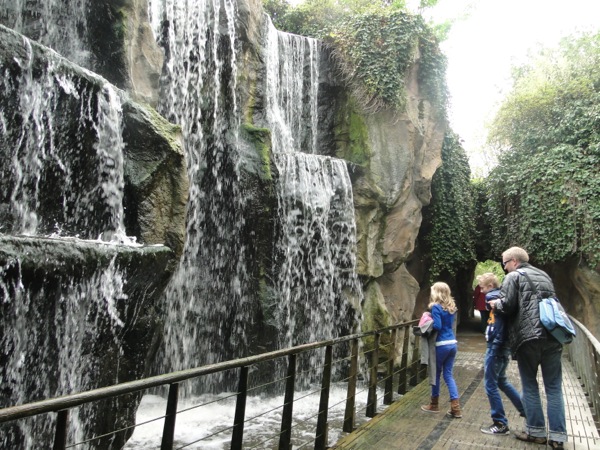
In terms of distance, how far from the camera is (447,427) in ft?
18.6

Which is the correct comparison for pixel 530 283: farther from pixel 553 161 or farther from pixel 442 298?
pixel 553 161

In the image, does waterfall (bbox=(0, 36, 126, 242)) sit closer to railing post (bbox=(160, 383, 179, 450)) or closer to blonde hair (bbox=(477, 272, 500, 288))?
railing post (bbox=(160, 383, 179, 450))

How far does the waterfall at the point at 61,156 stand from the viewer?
488 cm

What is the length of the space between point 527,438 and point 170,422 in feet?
13.2

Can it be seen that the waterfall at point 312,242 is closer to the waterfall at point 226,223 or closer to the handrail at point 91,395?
the waterfall at point 226,223

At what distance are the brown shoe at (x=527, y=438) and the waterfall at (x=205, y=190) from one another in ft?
16.2

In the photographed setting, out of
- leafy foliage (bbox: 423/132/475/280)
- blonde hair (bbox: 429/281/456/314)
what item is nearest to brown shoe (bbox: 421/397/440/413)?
blonde hair (bbox: 429/281/456/314)

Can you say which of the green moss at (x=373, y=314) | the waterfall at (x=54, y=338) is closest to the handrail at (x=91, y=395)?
the waterfall at (x=54, y=338)

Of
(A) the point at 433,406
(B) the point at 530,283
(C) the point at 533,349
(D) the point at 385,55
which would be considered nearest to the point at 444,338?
(A) the point at 433,406

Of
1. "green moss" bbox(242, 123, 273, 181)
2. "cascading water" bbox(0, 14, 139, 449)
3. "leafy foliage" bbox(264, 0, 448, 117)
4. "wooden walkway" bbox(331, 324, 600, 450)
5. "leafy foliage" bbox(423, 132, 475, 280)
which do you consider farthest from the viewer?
"leafy foliage" bbox(423, 132, 475, 280)

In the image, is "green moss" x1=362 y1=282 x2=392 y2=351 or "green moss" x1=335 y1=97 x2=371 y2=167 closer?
"green moss" x1=362 y1=282 x2=392 y2=351

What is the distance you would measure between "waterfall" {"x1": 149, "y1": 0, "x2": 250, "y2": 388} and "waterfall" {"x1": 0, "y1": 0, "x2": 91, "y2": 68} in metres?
1.83

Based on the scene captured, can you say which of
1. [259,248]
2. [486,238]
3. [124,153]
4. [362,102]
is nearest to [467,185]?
[486,238]

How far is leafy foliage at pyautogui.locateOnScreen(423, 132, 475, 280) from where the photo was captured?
15555mm
